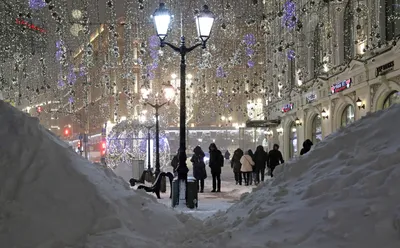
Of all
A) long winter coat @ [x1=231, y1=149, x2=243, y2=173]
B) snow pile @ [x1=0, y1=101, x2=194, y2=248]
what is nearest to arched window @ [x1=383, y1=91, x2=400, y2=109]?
long winter coat @ [x1=231, y1=149, x2=243, y2=173]

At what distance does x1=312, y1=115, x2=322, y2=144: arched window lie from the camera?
101ft

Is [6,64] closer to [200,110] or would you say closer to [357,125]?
[357,125]

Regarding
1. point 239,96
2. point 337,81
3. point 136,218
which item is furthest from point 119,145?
point 239,96

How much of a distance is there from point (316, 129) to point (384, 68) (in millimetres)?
11628

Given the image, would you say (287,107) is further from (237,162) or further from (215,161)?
(215,161)

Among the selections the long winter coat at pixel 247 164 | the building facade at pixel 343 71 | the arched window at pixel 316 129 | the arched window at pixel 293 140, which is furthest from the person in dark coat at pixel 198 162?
the arched window at pixel 293 140

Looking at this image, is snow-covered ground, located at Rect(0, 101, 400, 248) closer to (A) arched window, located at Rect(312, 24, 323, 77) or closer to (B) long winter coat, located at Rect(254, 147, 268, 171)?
(B) long winter coat, located at Rect(254, 147, 268, 171)

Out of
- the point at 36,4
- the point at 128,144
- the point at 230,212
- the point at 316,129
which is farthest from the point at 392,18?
the point at 230,212

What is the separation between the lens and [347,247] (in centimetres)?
413

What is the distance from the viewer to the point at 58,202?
5.70 meters

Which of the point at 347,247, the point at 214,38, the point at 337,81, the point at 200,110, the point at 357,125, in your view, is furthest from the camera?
the point at 200,110

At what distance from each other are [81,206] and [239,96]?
50.4 m

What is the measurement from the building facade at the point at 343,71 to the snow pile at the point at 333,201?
782 cm

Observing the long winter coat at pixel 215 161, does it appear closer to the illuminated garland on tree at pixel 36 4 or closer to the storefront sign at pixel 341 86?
the illuminated garland on tree at pixel 36 4
